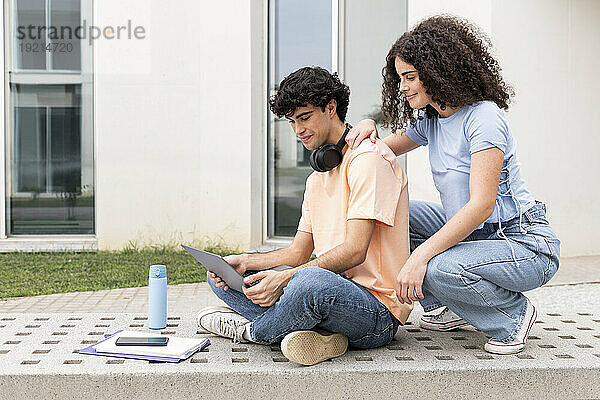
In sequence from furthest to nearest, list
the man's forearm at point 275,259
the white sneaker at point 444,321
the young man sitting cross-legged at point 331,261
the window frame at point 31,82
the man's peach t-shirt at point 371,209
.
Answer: the window frame at point 31,82
the white sneaker at point 444,321
the man's forearm at point 275,259
the man's peach t-shirt at point 371,209
the young man sitting cross-legged at point 331,261

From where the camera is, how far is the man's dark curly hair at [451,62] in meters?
2.60

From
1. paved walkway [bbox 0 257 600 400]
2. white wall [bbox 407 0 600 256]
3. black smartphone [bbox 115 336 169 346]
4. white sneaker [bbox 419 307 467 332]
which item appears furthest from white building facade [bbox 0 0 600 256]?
black smartphone [bbox 115 336 169 346]

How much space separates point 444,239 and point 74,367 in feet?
4.27

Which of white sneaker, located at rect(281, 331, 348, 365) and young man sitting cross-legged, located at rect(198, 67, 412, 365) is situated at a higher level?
young man sitting cross-legged, located at rect(198, 67, 412, 365)

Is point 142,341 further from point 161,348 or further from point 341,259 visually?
point 341,259

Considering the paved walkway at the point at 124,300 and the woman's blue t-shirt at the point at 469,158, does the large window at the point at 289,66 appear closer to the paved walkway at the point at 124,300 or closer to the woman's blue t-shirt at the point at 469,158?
the paved walkway at the point at 124,300

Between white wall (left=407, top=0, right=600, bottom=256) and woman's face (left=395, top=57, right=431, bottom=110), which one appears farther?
white wall (left=407, top=0, right=600, bottom=256)

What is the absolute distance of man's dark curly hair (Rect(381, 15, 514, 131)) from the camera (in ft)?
8.52

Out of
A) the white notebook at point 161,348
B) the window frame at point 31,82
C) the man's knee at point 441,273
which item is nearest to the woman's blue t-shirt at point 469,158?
the man's knee at point 441,273

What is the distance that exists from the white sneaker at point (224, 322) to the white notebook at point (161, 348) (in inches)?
5.7

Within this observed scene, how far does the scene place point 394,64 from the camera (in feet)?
9.31

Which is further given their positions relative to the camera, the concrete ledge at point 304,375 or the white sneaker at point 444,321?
the white sneaker at point 444,321

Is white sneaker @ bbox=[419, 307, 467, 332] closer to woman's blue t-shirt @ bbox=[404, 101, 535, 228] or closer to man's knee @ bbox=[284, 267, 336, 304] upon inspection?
woman's blue t-shirt @ bbox=[404, 101, 535, 228]

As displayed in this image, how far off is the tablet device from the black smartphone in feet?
0.99
